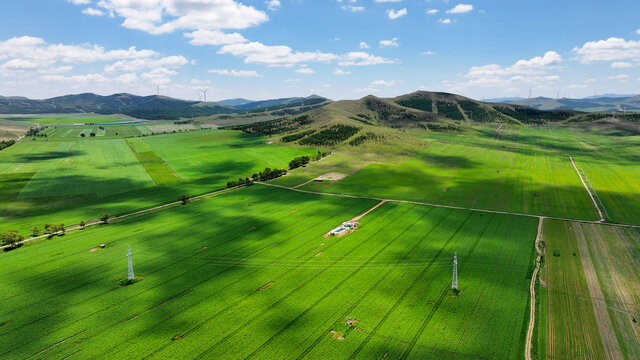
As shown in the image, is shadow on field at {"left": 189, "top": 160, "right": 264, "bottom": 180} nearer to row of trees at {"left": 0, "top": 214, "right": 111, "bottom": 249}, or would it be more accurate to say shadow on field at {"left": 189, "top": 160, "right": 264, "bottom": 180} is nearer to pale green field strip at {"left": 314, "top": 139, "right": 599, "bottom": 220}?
pale green field strip at {"left": 314, "top": 139, "right": 599, "bottom": 220}

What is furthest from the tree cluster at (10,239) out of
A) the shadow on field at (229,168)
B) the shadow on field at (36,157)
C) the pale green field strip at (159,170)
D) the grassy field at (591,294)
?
the shadow on field at (36,157)

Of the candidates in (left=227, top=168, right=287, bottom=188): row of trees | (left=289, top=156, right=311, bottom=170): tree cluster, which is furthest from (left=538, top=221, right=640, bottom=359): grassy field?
(left=289, top=156, right=311, bottom=170): tree cluster

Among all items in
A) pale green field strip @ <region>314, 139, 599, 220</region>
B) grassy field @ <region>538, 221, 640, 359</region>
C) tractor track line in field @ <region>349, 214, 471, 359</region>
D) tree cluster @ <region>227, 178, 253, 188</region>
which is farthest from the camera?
tree cluster @ <region>227, 178, 253, 188</region>

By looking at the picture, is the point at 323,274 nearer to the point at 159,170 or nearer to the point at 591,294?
the point at 591,294

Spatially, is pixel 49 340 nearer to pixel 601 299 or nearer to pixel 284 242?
pixel 284 242

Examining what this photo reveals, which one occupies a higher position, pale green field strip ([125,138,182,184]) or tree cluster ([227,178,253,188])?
pale green field strip ([125,138,182,184])

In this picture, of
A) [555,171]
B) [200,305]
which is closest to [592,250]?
[200,305]
